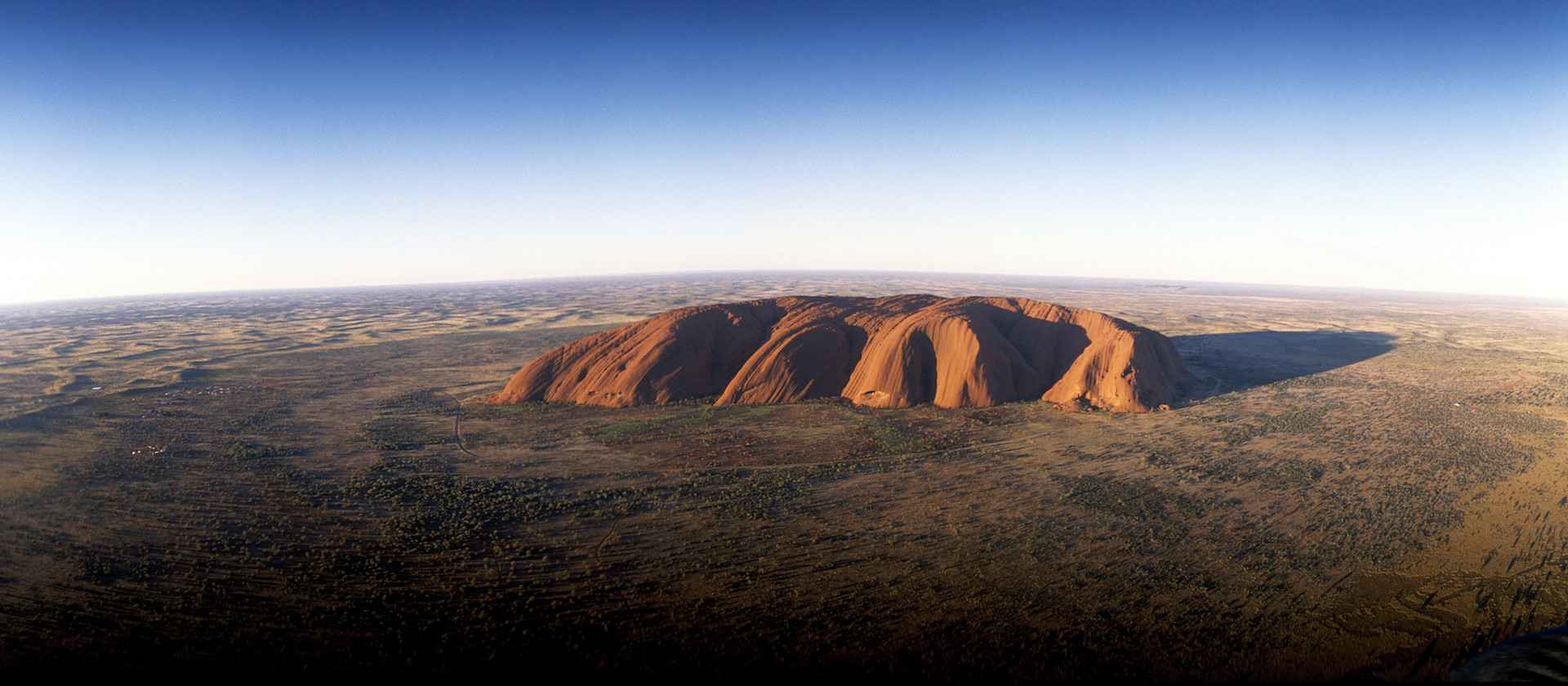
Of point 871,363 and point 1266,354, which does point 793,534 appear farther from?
point 1266,354

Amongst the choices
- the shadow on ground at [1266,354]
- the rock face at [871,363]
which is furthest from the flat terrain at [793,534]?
the shadow on ground at [1266,354]

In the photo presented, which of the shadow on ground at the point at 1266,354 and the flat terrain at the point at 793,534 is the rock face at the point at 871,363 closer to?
the flat terrain at the point at 793,534

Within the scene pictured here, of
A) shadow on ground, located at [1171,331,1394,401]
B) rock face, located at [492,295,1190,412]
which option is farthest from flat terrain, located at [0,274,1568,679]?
shadow on ground, located at [1171,331,1394,401]

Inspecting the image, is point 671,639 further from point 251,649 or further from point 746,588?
point 251,649

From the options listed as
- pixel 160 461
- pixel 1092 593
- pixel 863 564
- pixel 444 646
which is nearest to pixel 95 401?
pixel 160 461

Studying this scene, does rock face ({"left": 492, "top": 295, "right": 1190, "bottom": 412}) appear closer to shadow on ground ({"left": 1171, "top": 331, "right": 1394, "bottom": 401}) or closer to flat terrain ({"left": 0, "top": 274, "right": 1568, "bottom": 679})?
flat terrain ({"left": 0, "top": 274, "right": 1568, "bottom": 679})

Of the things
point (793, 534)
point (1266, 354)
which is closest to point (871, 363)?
point (793, 534)
